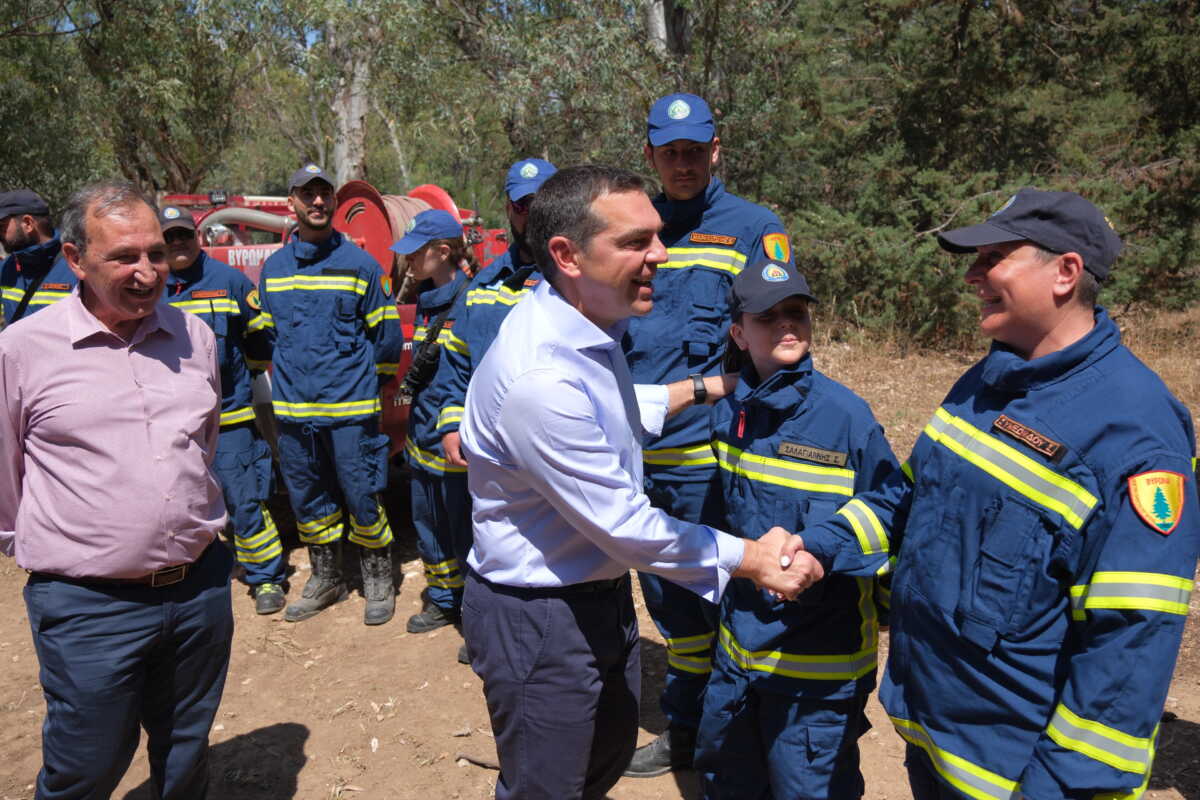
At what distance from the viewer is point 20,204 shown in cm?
544

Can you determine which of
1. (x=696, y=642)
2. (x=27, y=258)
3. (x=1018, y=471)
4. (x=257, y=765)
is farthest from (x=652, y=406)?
(x=27, y=258)

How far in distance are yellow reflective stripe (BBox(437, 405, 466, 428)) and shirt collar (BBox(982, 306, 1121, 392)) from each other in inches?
101

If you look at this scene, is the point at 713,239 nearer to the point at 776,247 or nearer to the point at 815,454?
the point at 776,247

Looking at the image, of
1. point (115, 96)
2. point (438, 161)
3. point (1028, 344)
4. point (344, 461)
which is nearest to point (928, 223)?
point (344, 461)

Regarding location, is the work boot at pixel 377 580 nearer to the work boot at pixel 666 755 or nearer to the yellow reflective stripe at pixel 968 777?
the work boot at pixel 666 755

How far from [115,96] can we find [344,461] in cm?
1240

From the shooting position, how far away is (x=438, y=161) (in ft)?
96.0

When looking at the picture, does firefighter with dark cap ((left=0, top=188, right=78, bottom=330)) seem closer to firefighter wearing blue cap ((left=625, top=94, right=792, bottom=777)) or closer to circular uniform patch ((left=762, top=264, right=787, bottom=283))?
firefighter wearing blue cap ((left=625, top=94, right=792, bottom=777))

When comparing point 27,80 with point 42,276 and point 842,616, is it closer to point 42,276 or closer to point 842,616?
point 42,276

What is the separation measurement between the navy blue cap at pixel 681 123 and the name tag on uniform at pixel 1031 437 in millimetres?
1800

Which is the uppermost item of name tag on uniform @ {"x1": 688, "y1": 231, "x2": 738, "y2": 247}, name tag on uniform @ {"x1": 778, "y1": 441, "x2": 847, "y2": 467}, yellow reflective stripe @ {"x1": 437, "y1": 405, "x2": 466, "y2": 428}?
name tag on uniform @ {"x1": 688, "y1": 231, "x2": 738, "y2": 247}

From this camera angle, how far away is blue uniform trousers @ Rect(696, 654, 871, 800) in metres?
2.58

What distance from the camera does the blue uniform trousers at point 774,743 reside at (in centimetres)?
258

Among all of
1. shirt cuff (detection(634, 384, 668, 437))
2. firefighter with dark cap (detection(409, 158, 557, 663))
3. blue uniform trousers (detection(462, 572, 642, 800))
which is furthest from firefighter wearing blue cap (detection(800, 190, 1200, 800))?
firefighter with dark cap (detection(409, 158, 557, 663))
